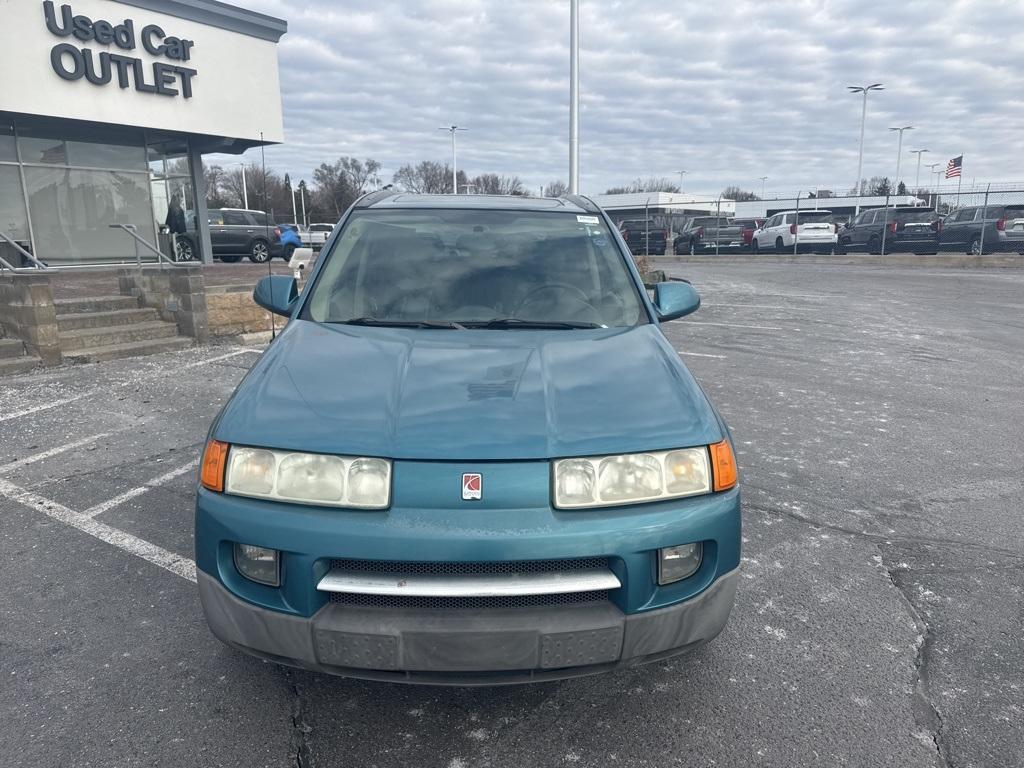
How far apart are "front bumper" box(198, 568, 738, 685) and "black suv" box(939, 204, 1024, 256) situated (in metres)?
24.9

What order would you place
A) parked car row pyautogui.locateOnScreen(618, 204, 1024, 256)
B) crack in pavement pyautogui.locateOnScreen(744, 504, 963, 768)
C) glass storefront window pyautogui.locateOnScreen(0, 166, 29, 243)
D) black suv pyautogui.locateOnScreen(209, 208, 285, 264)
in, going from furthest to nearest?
black suv pyautogui.locateOnScreen(209, 208, 285, 264), parked car row pyautogui.locateOnScreen(618, 204, 1024, 256), glass storefront window pyautogui.locateOnScreen(0, 166, 29, 243), crack in pavement pyautogui.locateOnScreen(744, 504, 963, 768)

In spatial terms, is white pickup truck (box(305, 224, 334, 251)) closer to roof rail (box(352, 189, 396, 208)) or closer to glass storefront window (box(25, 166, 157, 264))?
glass storefront window (box(25, 166, 157, 264))

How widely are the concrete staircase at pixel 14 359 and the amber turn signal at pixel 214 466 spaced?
22.6 ft

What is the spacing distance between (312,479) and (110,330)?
8104mm

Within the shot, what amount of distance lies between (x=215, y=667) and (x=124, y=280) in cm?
890

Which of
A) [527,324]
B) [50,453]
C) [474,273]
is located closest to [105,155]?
[50,453]

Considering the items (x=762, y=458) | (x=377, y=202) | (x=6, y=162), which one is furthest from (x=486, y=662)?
(x=6, y=162)

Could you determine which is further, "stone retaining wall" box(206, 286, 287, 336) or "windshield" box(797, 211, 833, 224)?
"windshield" box(797, 211, 833, 224)

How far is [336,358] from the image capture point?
2.71 m

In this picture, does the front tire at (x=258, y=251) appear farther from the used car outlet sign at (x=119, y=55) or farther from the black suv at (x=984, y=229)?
the black suv at (x=984, y=229)

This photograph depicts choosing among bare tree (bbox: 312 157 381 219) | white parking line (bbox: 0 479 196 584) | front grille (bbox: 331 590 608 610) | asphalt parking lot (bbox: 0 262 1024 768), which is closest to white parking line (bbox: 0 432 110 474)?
asphalt parking lot (bbox: 0 262 1024 768)

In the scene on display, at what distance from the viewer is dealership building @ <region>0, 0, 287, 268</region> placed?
15.8m

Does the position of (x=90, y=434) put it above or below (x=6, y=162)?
below

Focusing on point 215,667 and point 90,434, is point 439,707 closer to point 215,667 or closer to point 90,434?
point 215,667
